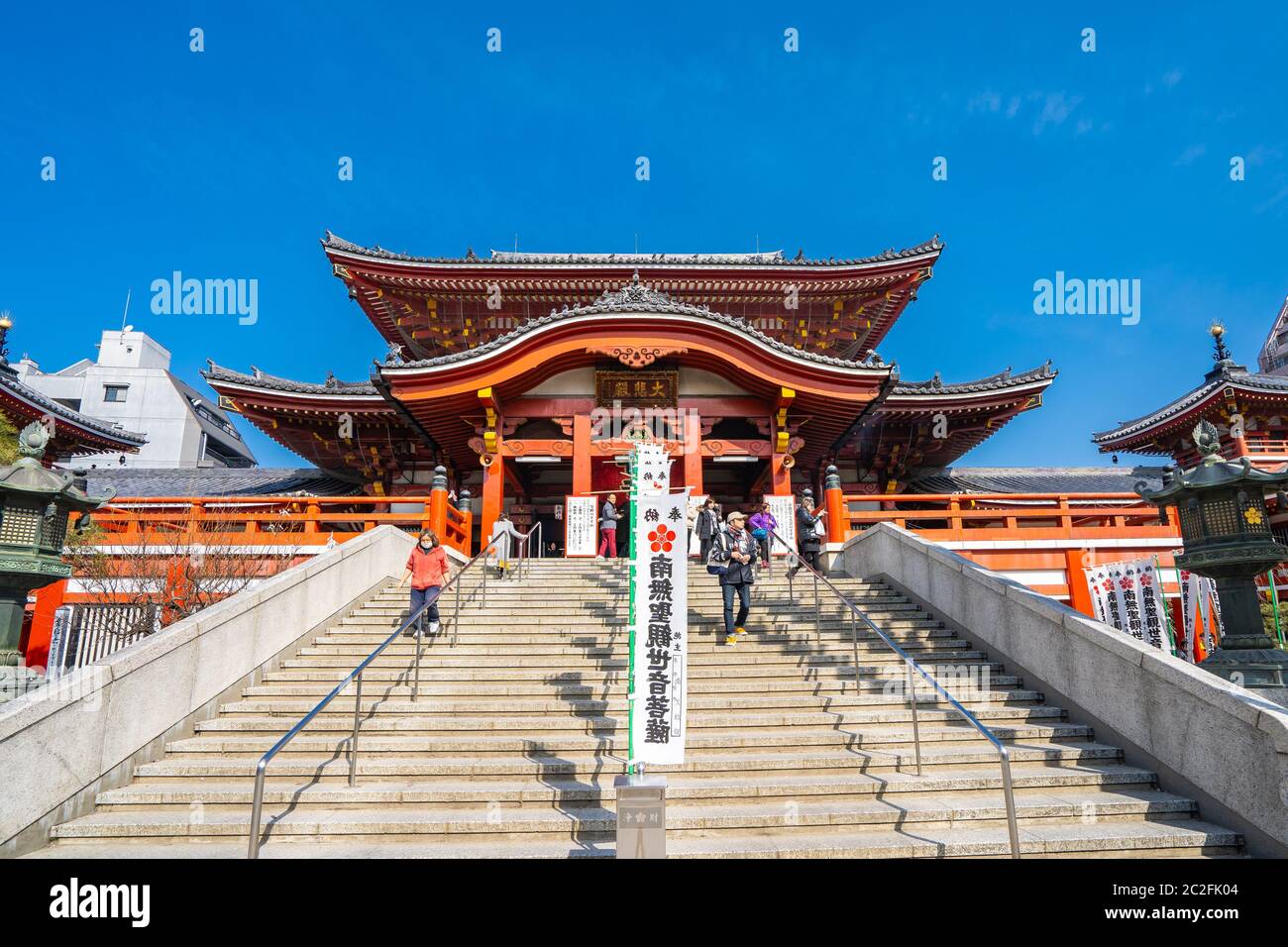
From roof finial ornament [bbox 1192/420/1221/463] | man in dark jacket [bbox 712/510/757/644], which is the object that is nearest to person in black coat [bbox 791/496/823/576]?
man in dark jacket [bbox 712/510/757/644]

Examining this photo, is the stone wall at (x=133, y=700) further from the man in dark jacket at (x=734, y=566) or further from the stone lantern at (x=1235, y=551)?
the stone lantern at (x=1235, y=551)

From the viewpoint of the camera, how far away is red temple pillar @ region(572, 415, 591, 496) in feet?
46.2

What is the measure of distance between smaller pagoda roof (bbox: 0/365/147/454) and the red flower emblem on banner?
1799cm

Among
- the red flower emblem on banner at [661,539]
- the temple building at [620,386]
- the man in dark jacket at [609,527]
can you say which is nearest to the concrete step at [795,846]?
the red flower emblem on banner at [661,539]

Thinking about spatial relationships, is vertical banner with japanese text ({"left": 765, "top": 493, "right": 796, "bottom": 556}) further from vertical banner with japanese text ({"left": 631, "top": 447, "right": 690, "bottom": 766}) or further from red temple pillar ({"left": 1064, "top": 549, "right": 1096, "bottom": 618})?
vertical banner with japanese text ({"left": 631, "top": 447, "right": 690, "bottom": 766})

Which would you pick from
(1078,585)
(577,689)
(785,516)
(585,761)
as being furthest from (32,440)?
(1078,585)

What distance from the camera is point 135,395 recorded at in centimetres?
4362

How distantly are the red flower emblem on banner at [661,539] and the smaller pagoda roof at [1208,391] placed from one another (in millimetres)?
21045

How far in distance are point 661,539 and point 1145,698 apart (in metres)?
4.48

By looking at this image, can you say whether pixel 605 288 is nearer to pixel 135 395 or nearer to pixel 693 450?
pixel 693 450

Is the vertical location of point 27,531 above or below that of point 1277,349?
below

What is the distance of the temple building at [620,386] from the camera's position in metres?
14.1

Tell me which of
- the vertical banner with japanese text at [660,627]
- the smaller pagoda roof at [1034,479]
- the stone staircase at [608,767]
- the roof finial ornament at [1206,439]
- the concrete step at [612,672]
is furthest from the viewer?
the smaller pagoda roof at [1034,479]

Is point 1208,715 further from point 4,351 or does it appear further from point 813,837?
point 4,351
